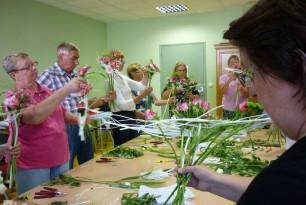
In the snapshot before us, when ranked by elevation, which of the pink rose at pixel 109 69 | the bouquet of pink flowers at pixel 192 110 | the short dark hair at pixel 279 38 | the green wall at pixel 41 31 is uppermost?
the green wall at pixel 41 31

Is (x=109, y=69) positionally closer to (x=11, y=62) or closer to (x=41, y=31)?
(x=11, y=62)

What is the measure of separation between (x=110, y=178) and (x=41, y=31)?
4.37 metres

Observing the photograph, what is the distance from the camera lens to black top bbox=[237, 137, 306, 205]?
0.53 meters

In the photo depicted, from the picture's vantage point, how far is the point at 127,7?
621cm

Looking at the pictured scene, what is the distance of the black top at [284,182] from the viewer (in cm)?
53

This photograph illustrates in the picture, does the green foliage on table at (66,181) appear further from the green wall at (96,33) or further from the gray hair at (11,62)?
the green wall at (96,33)

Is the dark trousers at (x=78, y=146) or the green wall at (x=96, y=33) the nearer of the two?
the dark trousers at (x=78, y=146)

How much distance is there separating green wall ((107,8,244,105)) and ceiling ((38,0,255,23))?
21 centimetres

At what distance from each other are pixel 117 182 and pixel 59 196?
1.02 ft

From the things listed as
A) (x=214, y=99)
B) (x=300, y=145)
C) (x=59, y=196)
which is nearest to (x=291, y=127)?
(x=300, y=145)

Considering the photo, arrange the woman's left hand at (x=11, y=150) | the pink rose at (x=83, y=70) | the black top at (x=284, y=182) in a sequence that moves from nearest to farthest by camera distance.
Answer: the black top at (x=284, y=182) → the woman's left hand at (x=11, y=150) → the pink rose at (x=83, y=70)

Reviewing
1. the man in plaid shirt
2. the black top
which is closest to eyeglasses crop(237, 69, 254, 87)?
the black top

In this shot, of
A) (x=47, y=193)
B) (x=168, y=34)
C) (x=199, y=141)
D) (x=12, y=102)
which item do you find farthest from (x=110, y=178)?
(x=168, y=34)

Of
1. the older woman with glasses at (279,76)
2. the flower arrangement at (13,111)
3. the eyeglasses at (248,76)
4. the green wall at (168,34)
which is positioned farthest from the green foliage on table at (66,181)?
the green wall at (168,34)
